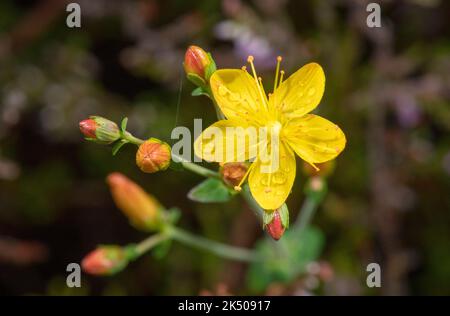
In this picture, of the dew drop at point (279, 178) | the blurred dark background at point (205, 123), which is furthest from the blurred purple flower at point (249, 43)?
the dew drop at point (279, 178)

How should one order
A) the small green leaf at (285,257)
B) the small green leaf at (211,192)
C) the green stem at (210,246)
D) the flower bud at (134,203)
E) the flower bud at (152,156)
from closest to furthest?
the flower bud at (152,156) → the small green leaf at (211,192) → the flower bud at (134,203) → the green stem at (210,246) → the small green leaf at (285,257)

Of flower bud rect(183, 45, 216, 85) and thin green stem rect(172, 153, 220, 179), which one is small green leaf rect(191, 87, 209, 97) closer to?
flower bud rect(183, 45, 216, 85)

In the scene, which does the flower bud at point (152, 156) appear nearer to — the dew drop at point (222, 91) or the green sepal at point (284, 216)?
the dew drop at point (222, 91)

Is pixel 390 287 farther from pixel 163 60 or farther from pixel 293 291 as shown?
pixel 163 60

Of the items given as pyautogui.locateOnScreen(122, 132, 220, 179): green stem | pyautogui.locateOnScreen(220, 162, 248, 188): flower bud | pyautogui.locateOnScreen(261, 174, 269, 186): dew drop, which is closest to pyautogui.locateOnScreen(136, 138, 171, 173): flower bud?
pyautogui.locateOnScreen(122, 132, 220, 179): green stem

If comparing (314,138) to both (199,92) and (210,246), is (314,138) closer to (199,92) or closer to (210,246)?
(199,92)

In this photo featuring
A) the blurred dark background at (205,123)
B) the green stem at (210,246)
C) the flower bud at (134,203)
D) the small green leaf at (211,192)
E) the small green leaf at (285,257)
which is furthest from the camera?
the blurred dark background at (205,123)

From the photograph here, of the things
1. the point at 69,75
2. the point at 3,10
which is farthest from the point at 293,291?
the point at 3,10
